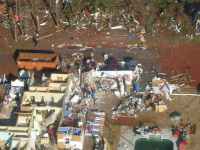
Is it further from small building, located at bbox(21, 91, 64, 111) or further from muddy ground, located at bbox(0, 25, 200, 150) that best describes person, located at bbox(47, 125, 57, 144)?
muddy ground, located at bbox(0, 25, 200, 150)

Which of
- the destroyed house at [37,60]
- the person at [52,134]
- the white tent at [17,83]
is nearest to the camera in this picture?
the person at [52,134]

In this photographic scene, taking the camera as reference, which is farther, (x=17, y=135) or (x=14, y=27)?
(x=14, y=27)

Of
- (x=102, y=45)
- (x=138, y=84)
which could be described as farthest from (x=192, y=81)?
(x=102, y=45)

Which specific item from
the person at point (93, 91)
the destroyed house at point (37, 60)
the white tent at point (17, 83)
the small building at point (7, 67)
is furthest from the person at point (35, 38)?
the person at point (93, 91)

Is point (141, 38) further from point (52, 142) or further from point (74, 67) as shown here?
point (52, 142)

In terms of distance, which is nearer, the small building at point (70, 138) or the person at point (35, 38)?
the small building at point (70, 138)

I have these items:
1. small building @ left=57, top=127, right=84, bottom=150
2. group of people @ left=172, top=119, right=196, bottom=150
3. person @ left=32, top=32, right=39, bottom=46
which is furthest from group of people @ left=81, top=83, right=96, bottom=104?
person @ left=32, top=32, right=39, bottom=46

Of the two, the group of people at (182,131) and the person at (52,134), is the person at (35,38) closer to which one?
the person at (52,134)

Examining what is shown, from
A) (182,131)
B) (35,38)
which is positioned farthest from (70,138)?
(35,38)
